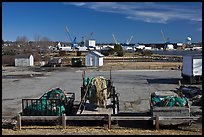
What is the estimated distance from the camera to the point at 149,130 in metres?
11.1

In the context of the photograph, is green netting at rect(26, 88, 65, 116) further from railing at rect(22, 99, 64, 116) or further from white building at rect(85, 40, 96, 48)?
white building at rect(85, 40, 96, 48)

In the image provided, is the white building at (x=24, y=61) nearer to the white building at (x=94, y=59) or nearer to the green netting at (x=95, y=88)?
the white building at (x=94, y=59)

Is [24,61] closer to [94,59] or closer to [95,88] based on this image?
[94,59]

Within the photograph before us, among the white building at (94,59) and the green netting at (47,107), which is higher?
the white building at (94,59)

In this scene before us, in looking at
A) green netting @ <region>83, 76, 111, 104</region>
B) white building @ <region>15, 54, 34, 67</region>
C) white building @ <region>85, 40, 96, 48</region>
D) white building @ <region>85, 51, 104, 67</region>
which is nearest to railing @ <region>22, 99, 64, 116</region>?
green netting @ <region>83, 76, 111, 104</region>

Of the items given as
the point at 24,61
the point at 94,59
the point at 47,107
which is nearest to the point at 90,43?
the point at 24,61

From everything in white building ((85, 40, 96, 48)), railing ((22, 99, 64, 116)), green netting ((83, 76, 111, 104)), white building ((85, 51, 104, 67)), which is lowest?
railing ((22, 99, 64, 116))

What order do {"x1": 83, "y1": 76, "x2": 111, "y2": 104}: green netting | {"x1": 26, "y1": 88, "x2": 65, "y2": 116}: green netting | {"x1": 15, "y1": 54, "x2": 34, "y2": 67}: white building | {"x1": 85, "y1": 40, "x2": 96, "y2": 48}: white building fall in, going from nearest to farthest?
{"x1": 26, "y1": 88, "x2": 65, "y2": 116}: green netting < {"x1": 83, "y1": 76, "x2": 111, "y2": 104}: green netting < {"x1": 15, "y1": 54, "x2": 34, "y2": 67}: white building < {"x1": 85, "y1": 40, "x2": 96, "y2": 48}: white building

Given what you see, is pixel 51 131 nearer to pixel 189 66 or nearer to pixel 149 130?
pixel 149 130

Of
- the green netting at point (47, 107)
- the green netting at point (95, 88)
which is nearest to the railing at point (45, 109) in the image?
the green netting at point (47, 107)

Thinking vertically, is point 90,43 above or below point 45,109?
above

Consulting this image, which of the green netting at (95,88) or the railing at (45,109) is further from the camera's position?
the green netting at (95,88)

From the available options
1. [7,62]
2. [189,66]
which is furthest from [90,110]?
[7,62]

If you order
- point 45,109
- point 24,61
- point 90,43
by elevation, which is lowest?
point 45,109
